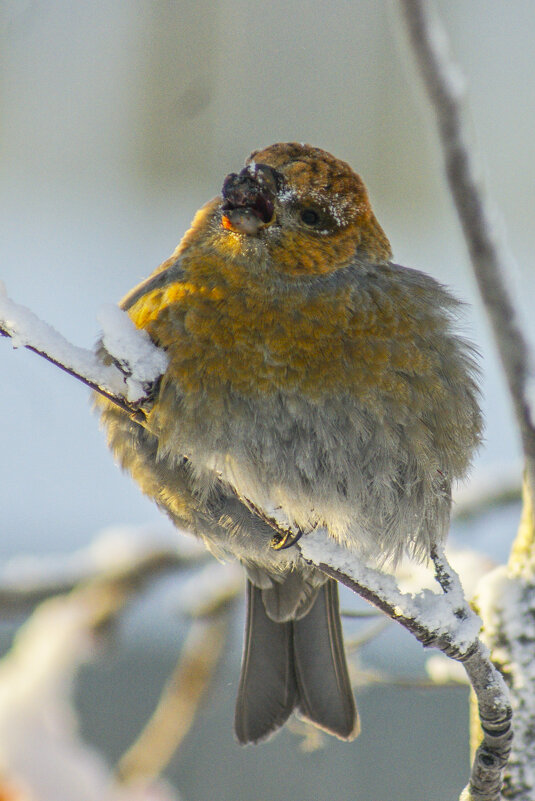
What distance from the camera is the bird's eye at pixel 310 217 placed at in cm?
147

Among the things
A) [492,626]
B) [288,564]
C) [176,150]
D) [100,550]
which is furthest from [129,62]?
[492,626]

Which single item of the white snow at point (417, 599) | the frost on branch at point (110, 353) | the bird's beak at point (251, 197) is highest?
the bird's beak at point (251, 197)

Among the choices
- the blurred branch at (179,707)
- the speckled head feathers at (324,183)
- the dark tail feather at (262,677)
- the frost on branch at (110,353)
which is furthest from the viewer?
the blurred branch at (179,707)

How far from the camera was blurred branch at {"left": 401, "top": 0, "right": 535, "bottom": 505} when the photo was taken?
109 cm

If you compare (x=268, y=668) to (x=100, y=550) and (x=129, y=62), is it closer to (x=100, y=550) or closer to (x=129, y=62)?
(x=100, y=550)

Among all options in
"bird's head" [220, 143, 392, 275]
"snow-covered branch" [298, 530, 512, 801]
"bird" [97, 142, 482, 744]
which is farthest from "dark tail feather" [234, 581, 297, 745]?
"bird's head" [220, 143, 392, 275]

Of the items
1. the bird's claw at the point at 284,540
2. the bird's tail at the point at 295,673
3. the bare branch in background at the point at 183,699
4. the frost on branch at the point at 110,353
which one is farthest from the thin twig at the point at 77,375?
the bare branch in background at the point at 183,699

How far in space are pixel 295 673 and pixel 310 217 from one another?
1.05m

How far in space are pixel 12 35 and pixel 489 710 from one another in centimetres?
150

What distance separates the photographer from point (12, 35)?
154cm

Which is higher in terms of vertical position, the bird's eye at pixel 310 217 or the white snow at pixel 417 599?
the bird's eye at pixel 310 217

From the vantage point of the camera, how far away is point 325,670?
1809 mm

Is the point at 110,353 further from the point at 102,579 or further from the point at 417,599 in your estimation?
the point at 102,579

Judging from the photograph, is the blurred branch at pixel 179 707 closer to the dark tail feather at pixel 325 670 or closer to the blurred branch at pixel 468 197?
the dark tail feather at pixel 325 670
